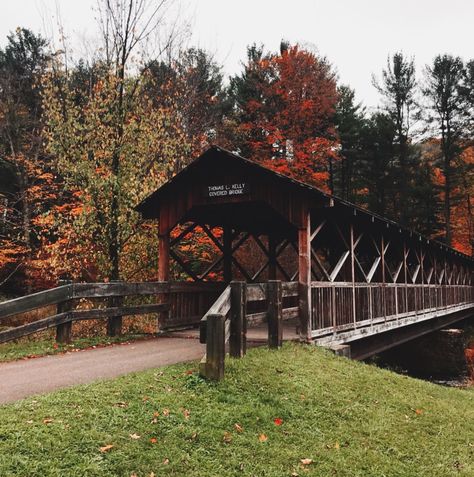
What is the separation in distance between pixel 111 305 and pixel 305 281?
14.3 feet

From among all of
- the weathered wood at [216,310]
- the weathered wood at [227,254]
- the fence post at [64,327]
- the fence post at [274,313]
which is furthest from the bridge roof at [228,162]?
the weathered wood at [216,310]

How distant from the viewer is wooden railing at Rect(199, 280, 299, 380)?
5.84m

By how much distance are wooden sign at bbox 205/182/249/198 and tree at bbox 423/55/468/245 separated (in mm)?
24785

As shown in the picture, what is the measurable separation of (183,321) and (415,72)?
27.7 meters

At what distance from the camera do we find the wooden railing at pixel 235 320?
584 centimetres

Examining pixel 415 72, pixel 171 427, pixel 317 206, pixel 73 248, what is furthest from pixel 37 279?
pixel 415 72

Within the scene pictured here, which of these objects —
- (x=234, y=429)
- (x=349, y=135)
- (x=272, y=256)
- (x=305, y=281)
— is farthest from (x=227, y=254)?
(x=349, y=135)

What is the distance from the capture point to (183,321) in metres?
11.7

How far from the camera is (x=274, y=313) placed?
8.05m

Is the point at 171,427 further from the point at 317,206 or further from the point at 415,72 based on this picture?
the point at 415,72

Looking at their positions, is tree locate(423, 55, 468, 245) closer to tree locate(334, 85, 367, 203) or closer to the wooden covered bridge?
tree locate(334, 85, 367, 203)

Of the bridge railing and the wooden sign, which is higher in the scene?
the wooden sign

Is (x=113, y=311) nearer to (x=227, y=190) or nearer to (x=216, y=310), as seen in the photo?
(x=227, y=190)

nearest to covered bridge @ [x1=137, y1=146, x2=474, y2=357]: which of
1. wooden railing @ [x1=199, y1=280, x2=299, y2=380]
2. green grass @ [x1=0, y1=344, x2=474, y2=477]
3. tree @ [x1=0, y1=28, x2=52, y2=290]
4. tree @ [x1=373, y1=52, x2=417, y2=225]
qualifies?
wooden railing @ [x1=199, y1=280, x2=299, y2=380]
